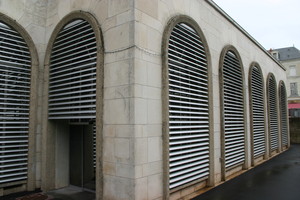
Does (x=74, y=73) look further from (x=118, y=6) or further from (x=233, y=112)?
(x=233, y=112)

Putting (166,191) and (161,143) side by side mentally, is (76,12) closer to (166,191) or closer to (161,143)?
(161,143)

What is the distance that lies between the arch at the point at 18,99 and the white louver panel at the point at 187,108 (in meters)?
3.77

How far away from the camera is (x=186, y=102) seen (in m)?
5.89

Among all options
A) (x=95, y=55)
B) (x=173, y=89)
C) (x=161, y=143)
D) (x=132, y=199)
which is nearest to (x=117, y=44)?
(x=95, y=55)

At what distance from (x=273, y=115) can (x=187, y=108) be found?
9715 millimetres

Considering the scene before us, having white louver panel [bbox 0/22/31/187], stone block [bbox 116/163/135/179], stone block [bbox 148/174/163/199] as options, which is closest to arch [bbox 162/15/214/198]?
stone block [bbox 148/174/163/199]

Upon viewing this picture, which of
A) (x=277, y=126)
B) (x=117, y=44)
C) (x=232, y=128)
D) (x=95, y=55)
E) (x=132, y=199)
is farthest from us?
(x=277, y=126)

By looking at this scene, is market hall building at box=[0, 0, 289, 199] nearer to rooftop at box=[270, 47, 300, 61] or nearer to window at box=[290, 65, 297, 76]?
window at box=[290, 65, 297, 76]

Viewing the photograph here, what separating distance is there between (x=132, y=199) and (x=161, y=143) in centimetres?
128

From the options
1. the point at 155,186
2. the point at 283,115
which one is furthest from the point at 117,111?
the point at 283,115

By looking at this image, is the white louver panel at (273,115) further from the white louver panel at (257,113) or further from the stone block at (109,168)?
the stone block at (109,168)

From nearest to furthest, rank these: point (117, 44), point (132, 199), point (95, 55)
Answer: point (132, 199) < point (117, 44) < point (95, 55)

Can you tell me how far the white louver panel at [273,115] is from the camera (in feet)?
42.2

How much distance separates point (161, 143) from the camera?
507 cm
